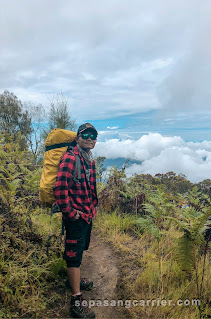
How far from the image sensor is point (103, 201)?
18.7 ft

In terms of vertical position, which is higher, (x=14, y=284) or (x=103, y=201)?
(x=103, y=201)

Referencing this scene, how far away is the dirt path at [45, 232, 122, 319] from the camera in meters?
2.72

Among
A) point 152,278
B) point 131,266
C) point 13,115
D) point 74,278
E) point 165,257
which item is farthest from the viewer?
point 13,115

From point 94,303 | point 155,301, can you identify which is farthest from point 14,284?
point 155,301

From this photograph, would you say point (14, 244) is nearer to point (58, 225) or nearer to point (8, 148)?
point (58, 225)

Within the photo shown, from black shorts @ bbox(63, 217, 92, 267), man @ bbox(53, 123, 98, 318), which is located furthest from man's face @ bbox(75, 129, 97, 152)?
black shorts @ bbox(63, 217, 92, 267)

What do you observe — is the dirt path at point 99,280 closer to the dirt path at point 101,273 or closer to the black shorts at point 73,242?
the dirt path at point 101,273

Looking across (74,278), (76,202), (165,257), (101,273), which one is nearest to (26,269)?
(74,278)

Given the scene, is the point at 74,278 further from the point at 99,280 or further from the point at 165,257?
the point at 165,257

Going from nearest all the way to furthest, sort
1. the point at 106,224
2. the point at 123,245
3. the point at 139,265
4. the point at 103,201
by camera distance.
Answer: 1. the point at 139,265
2. the point at 123,245
3. the point at 106,224
4. the point at 103,201

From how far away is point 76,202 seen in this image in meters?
2.78

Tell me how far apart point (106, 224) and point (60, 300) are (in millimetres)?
2309

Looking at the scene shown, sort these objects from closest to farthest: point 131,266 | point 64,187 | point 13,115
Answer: point 64,187 → point 131,266 → point 13,115

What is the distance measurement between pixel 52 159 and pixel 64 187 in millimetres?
464
